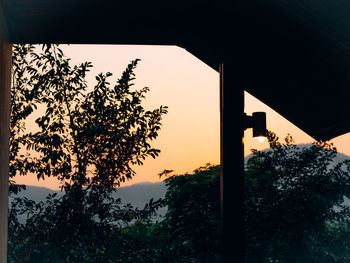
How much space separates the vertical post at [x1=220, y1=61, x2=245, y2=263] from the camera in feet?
14.9

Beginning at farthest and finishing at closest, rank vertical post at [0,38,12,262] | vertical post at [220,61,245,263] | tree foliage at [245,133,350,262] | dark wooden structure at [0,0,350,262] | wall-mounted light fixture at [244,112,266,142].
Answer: tree foliage at [245,133,350,262], wall-mounted light fixture at [244,112,266,142], vertical post at [220,61,245,263], dark wooden structure at [0,0,350,262], vertical post at [0,38,12,262]

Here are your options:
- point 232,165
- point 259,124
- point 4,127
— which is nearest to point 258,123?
point 259,124

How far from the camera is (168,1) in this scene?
4.43 m

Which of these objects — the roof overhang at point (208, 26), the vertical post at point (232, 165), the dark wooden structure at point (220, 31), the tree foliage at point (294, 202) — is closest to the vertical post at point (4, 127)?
the dark wooden structure at point (220, 31)

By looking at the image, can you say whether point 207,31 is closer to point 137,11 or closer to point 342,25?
point 137,11

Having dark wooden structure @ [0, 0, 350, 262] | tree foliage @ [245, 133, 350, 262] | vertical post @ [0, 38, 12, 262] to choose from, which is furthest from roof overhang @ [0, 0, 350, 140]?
tree foliage @ [245, 133, 350, 262]

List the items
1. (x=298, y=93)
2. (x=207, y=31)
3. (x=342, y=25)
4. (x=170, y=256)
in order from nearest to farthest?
(x=342, y=25) < (x=207, y=31) < (x=298, y=93) < (x=170, y=256)

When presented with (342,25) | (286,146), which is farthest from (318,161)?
(342,25)

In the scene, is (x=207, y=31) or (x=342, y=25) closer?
(x=342, y=25)

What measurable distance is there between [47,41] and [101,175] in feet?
9.11

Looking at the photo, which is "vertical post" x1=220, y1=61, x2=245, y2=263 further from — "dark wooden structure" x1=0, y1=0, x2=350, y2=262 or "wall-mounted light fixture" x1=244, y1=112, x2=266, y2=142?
"wall-mounted light fixture" x1=244, y1=112, x2=266, y2=142

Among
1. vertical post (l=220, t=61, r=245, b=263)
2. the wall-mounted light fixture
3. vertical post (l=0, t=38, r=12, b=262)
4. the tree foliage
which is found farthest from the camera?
the tree foliage

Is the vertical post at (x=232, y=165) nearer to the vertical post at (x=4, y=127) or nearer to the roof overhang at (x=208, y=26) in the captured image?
the roof overhang at (x=208, y=26)

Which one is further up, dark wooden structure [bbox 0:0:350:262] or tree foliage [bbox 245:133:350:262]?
dark wooden structure [bbox 0:0:350:262]
